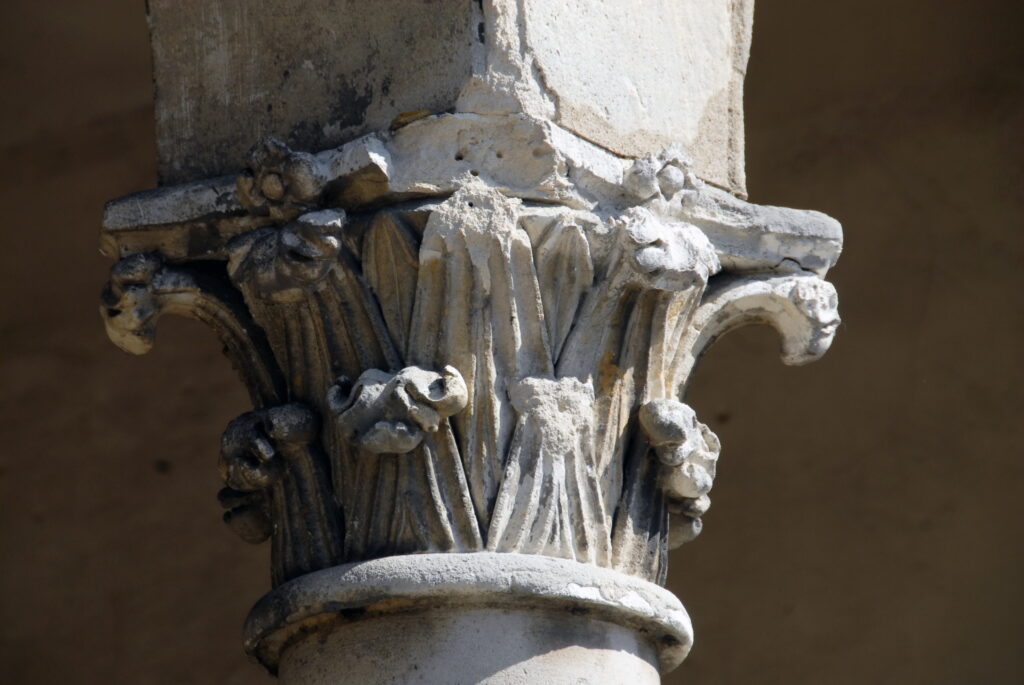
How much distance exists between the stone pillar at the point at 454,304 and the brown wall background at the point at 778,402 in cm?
257

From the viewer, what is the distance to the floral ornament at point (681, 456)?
3.79 meters

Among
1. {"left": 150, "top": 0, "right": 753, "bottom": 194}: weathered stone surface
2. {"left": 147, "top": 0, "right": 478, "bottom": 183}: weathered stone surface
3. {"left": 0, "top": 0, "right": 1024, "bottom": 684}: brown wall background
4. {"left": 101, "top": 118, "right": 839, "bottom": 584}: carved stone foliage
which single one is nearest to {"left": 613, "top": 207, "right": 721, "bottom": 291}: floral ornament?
{"left": 101, "top": 118, "right": 839, "bottom": 584}: carved stone foliage

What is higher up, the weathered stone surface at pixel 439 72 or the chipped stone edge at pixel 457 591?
the weathered stone surface at pixel 439 72

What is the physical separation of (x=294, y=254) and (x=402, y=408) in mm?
344

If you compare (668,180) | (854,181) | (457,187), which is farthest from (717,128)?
(854,181)

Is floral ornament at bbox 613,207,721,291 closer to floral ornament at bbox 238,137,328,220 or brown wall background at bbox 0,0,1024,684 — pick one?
floral ornament at bbox 238,137,328,220

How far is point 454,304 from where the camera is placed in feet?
12.0

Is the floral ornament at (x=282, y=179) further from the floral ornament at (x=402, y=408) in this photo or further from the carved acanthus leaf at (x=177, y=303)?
the floral ornament at (x=402, y=408)

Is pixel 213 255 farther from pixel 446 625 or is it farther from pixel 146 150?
pixel 146 150

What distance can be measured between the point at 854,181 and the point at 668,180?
2833 millimetres

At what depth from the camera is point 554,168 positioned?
12.2 ft

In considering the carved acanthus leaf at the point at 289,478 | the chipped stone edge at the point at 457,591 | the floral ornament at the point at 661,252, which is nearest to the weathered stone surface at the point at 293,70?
the floral ornament at the point at 661,252

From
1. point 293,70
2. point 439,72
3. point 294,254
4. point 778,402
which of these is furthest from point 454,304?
point 778,402

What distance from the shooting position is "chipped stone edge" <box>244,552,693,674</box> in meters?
3.53
